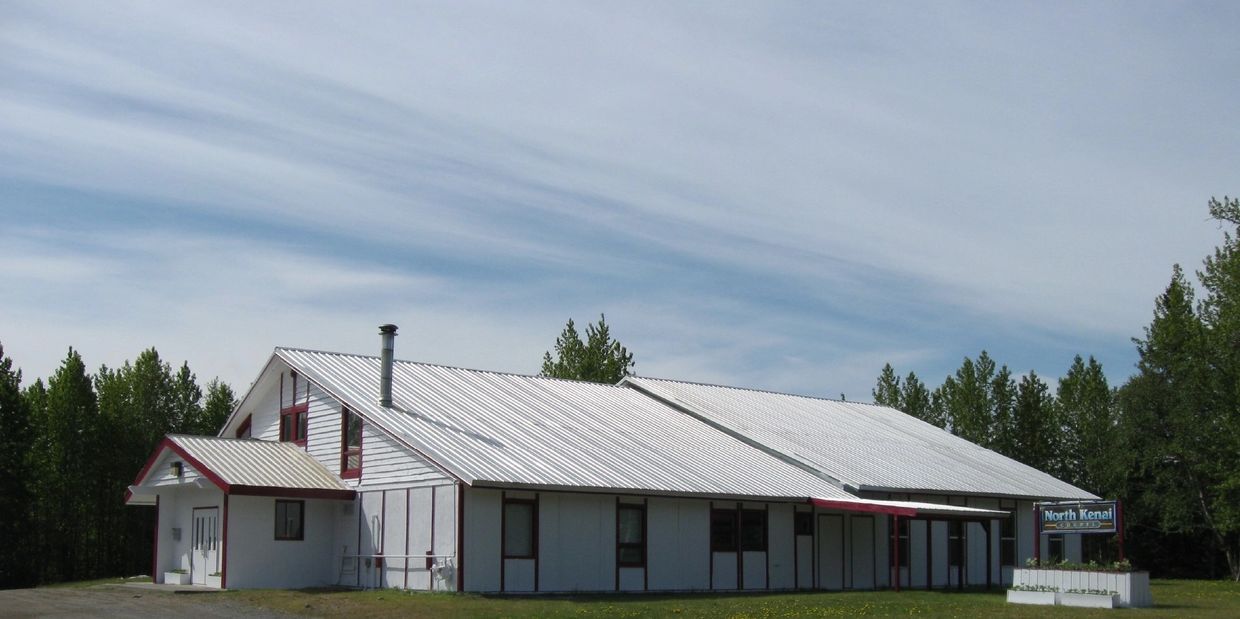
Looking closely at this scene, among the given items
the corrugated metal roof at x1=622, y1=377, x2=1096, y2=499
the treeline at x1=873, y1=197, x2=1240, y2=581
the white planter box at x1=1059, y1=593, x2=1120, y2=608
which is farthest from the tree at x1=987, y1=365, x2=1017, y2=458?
the white planter box at x1=1059, y1=593, x2=1120, y2=608

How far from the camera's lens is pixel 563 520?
28.0 metres

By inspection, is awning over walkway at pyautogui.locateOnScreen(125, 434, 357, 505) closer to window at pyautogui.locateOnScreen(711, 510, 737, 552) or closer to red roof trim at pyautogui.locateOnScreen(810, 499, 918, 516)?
window at pyautogui.locateOnScreen(711, 510, 737, 552)

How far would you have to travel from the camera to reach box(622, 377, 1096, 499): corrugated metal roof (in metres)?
37.0

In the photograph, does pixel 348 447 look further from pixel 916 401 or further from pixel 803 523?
pixel 916 401

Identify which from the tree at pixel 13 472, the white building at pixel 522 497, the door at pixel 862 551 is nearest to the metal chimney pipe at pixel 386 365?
the white building at pixel 522 497

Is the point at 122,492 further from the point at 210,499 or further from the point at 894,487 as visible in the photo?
the point at 894,487

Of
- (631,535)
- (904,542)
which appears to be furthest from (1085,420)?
(631,535)

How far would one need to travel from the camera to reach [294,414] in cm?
3416

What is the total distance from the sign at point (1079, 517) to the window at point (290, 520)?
688 inches

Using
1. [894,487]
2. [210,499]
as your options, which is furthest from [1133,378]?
[210,499]

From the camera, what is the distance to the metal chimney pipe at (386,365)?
30656 millimetres

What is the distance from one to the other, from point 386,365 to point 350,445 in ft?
7.25

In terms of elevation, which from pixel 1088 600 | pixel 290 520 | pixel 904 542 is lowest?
pixel 1088 600

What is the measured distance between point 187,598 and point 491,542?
638 centimetres
